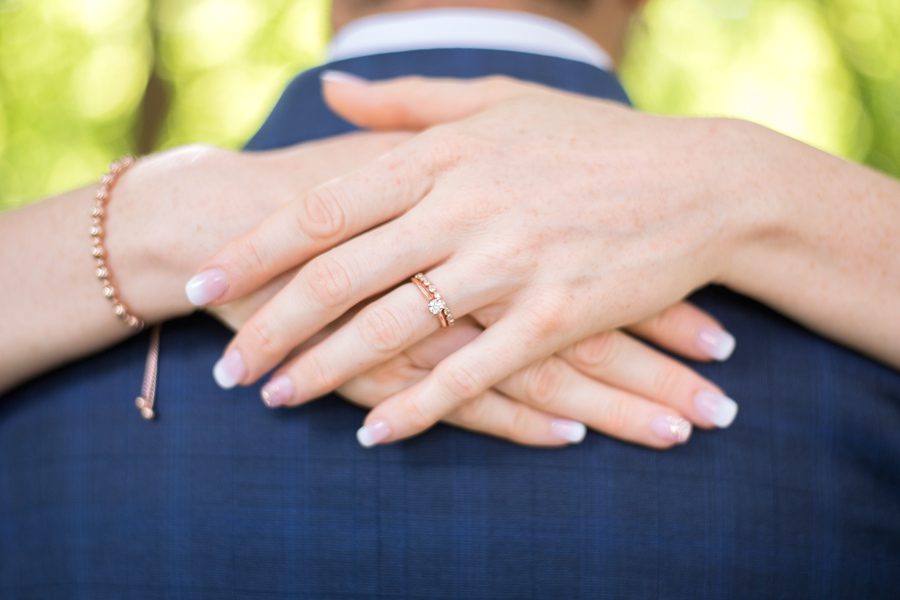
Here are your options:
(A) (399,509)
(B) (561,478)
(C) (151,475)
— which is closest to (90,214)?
(C) (151,475)

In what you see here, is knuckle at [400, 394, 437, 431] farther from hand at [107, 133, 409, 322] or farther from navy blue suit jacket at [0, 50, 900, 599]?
hand at [107, 133, 409, 322]

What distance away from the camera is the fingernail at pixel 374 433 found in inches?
34.7

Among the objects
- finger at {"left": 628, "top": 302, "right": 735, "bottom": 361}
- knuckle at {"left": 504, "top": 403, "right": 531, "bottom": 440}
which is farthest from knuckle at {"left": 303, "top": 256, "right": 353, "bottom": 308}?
finger at {"left": 628, "top": 302, "right": 735, "bottom": 361}

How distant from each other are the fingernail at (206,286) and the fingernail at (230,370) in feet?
0.20

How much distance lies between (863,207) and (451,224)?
443 millimetres

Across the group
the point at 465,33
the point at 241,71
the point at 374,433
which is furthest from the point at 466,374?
the point at 241,71

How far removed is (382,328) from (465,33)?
46 centimetres

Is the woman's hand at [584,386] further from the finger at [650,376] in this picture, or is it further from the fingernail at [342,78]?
the fingernail at [342,78]

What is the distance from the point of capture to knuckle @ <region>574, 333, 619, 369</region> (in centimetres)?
94

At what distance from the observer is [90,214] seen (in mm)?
913

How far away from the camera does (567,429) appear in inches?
36.3

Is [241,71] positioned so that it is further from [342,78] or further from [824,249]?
[824,249]

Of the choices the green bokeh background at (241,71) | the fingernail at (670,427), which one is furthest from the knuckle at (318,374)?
the green bokeh background at (241,71)

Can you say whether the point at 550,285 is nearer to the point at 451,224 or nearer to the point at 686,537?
the point at 451,224
